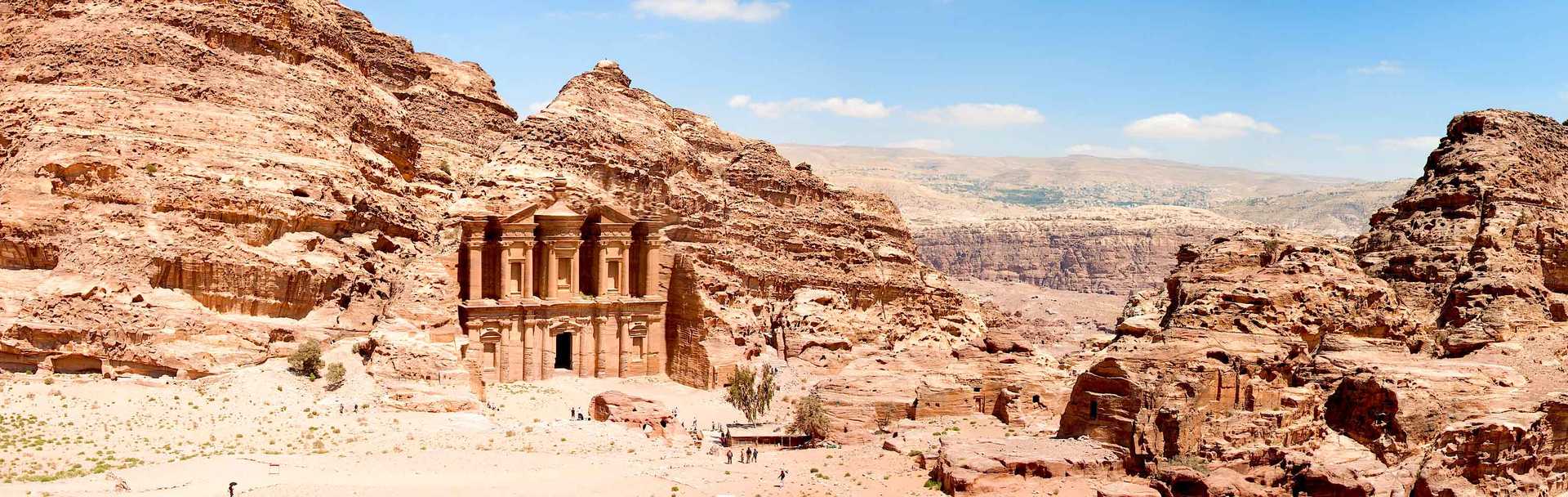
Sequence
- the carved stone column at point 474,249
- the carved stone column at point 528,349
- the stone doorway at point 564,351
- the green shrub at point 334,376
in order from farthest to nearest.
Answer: the stone doorway at point 564,351
the carved stone column at point 528,349
the carved stone column at point 474,249
the green shrub at point 334,376

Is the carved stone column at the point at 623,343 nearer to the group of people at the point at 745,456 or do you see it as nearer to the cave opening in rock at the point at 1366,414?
the group of people at the point at 745,456

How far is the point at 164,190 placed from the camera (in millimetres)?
37625

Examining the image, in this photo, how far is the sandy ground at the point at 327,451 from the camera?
2898 centimetres

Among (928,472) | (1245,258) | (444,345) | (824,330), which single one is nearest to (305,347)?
(444,345)

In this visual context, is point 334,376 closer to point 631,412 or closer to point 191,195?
point 191,195

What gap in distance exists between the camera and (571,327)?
47.6 meters

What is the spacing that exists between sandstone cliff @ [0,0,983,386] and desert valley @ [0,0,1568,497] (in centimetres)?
13

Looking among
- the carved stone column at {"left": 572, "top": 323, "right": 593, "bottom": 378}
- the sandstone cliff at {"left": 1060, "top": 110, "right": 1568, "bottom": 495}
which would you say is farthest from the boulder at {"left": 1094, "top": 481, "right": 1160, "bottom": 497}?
the carved stone column at {"left": 572, "top": 323, "right": 593, "bottom": 378}

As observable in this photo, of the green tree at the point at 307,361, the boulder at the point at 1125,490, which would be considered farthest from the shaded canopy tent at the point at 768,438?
the green tree at the point at 307,361

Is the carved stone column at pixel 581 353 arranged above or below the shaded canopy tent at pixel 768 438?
above

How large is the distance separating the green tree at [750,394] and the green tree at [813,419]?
4.32 m

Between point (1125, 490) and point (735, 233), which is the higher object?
point (735, 233)

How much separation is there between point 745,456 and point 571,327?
1387 cm

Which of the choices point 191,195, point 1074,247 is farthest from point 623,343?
point 1074,247
